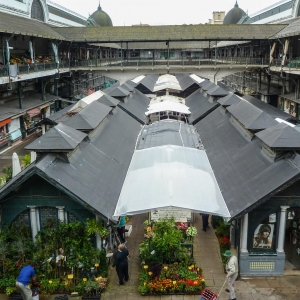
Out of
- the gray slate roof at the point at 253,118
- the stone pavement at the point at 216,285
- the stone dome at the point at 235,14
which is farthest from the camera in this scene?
the stone dome at the point at 235,14

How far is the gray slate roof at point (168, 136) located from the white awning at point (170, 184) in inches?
45.3

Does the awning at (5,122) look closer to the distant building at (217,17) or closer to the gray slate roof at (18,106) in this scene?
the gray slate roof at (18,106)

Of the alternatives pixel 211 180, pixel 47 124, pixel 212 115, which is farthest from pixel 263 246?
pixel 47 124

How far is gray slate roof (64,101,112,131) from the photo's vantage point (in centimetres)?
1438

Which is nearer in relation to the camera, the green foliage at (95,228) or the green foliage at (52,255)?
the green foliage at (95,228)

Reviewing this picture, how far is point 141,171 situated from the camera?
13.1 m

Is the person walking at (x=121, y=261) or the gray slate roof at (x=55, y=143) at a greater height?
the gray slate roof at (x=55, y=143)

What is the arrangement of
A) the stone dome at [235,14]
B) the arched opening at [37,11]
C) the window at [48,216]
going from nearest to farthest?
the window at [48,216]
the arched opening at [37,11]
the stone dome at [235,14]

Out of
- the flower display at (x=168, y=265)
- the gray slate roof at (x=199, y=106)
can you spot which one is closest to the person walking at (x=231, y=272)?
the flower display at (x=168, y=265)

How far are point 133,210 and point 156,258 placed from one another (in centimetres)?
151

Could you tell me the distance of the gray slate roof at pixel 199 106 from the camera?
22438 millimetres

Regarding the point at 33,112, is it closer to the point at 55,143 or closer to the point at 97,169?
the point at 97,169

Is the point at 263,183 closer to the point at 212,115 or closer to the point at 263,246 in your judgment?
the point at 263,246

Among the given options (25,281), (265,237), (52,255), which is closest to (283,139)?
(265,237)
